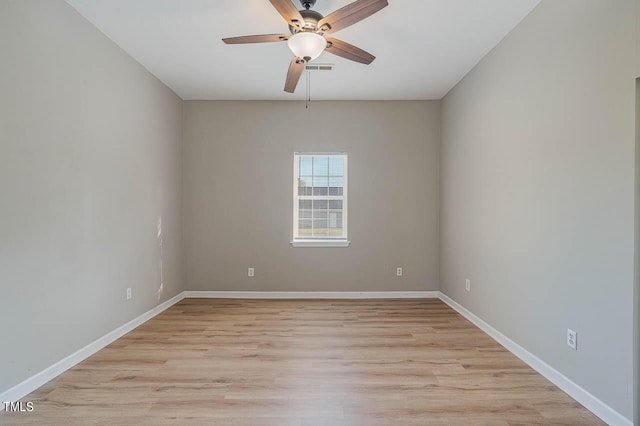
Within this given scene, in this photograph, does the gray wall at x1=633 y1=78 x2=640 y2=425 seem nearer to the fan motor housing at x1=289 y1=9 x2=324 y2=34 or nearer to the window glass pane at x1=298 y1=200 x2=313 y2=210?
the fan motor housing at x1=289 y1=9 x2=324 y2=34

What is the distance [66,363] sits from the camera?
2553 millimetres

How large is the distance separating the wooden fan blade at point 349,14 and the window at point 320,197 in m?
2.62

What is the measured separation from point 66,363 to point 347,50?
3180mm

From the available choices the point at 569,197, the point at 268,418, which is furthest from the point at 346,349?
the point at 569,197

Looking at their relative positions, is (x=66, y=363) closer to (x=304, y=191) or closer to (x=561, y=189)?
(x=304, y=191)

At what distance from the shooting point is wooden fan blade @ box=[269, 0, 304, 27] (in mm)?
2047

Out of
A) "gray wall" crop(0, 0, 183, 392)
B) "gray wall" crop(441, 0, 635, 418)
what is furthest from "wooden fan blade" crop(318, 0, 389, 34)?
"gray wall" crop(0, 0, 183, 392)

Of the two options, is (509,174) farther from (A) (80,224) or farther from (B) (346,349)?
(A) (80,224)

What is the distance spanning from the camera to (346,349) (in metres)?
2.97

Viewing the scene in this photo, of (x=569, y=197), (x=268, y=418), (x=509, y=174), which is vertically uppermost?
(x=509, y=174)

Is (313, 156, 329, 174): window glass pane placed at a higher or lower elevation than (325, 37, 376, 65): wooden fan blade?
lower

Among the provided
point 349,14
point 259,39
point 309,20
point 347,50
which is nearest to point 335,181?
point 347,50

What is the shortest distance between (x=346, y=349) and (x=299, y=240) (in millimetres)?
2093

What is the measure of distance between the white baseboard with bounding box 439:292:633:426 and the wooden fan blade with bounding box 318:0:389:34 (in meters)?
2.66
